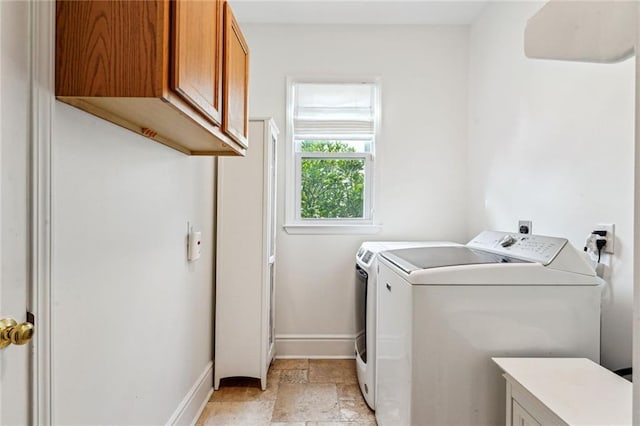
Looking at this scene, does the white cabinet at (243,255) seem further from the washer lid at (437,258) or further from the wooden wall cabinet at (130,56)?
the wooden wall cabinet at (130,56)

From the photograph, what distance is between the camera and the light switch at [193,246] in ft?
5.79

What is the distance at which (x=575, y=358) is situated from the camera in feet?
3.98

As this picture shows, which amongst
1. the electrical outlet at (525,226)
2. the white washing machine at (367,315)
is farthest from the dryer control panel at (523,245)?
the white washing machine at (367,315)

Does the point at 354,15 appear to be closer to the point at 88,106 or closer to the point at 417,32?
the point at 417,32

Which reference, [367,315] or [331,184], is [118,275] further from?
[331,184]

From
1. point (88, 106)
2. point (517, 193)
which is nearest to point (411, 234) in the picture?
point (517, 193)

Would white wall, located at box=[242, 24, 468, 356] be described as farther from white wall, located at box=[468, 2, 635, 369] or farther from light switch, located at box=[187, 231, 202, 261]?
light switch, located at box=[187, 231, 202, 261]

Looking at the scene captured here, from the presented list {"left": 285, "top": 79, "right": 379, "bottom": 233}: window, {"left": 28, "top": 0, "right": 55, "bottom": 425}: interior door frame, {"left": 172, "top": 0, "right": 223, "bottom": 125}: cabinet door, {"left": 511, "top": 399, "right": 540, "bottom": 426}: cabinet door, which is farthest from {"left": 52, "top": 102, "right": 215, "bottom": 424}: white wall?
{"left": 511, "top": 399, "right": 540, "bottom": 426}: cabinet door

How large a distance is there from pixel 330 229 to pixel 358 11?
165 cm

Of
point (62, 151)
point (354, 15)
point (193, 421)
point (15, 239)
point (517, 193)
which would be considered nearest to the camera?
point (15, 239)

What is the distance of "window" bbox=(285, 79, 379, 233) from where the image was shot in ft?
8.90

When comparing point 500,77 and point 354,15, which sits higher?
point 354,15

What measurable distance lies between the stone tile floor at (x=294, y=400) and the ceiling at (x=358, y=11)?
261cm

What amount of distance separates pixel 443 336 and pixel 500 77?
182 centimetres
